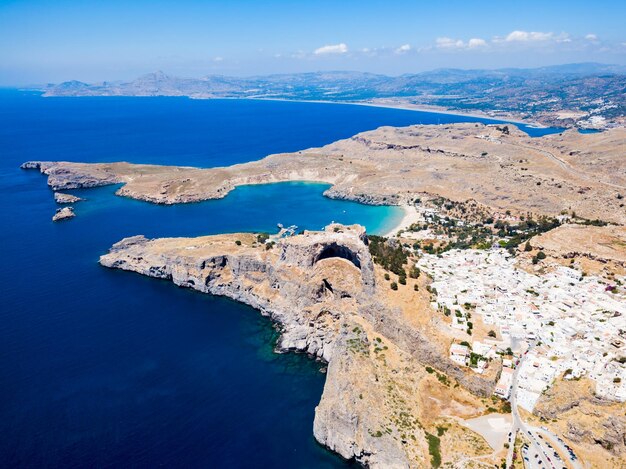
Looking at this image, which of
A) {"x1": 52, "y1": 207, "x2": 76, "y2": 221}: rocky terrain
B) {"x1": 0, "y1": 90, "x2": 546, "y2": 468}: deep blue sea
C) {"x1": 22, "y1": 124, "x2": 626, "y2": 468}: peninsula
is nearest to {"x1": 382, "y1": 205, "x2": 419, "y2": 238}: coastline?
{"x1": 22, "y1": 124, "x2": 626, "y2": 468}: peninsula

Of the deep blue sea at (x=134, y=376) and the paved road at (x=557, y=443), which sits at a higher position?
the paved road at (x=557, y=443)

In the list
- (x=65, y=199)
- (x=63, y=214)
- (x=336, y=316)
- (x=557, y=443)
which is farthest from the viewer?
(x=65, y=199)

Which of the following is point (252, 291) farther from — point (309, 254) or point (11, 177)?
point (11, 177)

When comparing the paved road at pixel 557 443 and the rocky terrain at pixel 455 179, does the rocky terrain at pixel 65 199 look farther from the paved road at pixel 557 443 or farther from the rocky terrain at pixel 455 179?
the paved road at pixel 557 443

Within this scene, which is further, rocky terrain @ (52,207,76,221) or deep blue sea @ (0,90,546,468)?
rocky terrain @ (52,207,76,221)

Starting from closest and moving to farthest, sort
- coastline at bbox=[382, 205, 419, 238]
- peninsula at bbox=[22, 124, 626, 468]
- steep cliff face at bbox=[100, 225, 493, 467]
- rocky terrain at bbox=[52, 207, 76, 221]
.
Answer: peninsula at bbox=[22, 124, 626, 468]
steep cliff face at bbox=[100, 225, 493, 467]
coastline at bbox=[382, 205, 419, 238]
rocky terrain at bbox=[52, 207, 76, 221]

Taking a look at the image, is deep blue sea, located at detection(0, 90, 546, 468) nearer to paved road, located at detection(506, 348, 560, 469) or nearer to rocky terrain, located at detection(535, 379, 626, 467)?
paved road, located at detection(506, 348, 560, 469)

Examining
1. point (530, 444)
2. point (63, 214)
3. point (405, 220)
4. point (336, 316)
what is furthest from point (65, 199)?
point (530, 444)

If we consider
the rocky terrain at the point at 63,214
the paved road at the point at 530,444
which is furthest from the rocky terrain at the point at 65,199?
the paved road at the point at 530,444

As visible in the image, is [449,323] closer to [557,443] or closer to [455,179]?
[557,443]

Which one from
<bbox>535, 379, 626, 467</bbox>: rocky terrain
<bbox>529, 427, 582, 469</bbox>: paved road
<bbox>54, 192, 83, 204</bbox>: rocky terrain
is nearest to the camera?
<bbox>529, 427, 582, 469</bbox>: paved road
